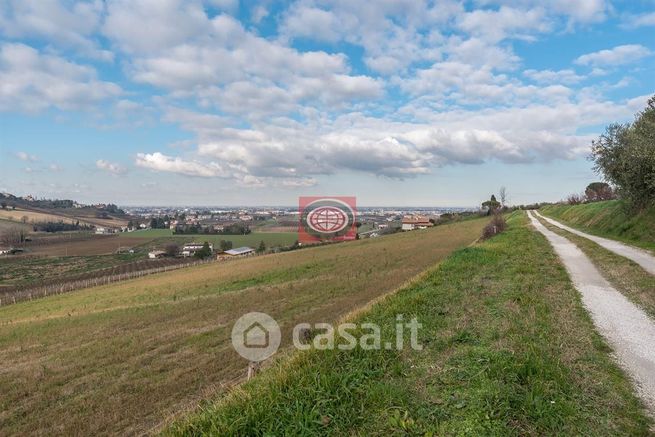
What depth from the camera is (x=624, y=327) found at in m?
6.82

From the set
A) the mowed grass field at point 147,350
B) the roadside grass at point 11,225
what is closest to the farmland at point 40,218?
the roadside grass at point 11,225

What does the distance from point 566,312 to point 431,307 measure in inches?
110

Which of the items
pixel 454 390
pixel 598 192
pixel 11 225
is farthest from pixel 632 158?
pixel 11 225

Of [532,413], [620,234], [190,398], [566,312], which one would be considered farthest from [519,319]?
[620,234]

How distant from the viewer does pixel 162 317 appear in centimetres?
1869

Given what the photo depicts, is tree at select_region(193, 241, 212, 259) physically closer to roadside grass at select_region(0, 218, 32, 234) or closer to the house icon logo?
the house icon logo

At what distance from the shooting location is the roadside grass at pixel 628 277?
8711mm

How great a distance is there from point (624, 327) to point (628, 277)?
585 cm

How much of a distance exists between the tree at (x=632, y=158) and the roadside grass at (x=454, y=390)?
58.3 ft

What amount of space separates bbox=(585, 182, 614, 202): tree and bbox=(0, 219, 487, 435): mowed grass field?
49645 millimetres

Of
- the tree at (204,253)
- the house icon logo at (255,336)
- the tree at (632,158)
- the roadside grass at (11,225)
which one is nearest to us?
the house icon logo at (255,336)

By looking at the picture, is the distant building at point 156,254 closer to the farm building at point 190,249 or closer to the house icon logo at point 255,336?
the farm building at point 190,249

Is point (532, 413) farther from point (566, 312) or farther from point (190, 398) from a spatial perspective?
point (190, 398)

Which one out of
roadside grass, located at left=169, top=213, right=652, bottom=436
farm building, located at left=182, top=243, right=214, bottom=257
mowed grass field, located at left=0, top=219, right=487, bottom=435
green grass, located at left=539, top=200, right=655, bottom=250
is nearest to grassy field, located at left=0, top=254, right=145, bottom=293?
farm building, located at left=182, top=243, right=214, bottom=257
